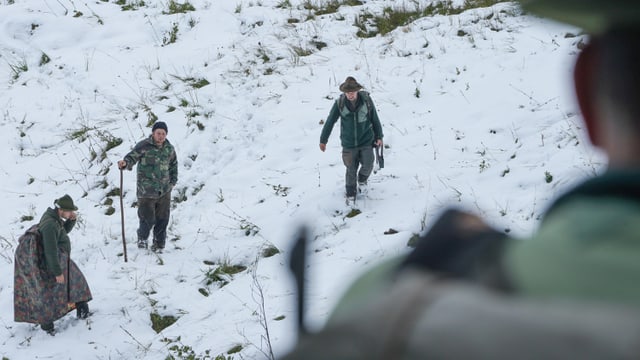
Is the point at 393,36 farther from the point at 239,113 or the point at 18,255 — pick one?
the point at 18,255

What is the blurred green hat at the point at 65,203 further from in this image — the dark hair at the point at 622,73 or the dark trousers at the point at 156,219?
the dark hair at the point at 622,73

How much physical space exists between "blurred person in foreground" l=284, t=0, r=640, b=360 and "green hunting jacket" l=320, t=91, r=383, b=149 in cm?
Answer: 880

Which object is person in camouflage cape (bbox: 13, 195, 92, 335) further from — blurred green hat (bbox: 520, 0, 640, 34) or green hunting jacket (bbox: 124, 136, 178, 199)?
blurred green hat (bbox: 520, 0, 640, 34)

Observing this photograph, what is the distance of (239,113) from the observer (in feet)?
43.4

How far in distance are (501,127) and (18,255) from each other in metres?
6.68

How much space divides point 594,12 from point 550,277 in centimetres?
32

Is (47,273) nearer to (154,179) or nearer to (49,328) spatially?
(49,328)

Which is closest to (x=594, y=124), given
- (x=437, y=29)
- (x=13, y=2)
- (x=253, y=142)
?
(x=253, y=142)

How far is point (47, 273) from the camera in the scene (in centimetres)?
850

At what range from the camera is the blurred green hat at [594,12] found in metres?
0.79

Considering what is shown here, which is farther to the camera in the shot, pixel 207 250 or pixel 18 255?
pixel 207 250

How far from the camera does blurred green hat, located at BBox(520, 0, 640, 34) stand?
79 cm

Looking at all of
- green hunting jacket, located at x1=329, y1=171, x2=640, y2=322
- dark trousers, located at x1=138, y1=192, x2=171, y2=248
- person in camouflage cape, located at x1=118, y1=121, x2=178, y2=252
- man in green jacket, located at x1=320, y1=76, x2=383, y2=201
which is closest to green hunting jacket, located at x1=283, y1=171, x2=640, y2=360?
green hunting jacket, located at x1=329, y1=171, x2=640, y2=322

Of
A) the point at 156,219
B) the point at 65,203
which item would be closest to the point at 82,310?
the point at 65,203
